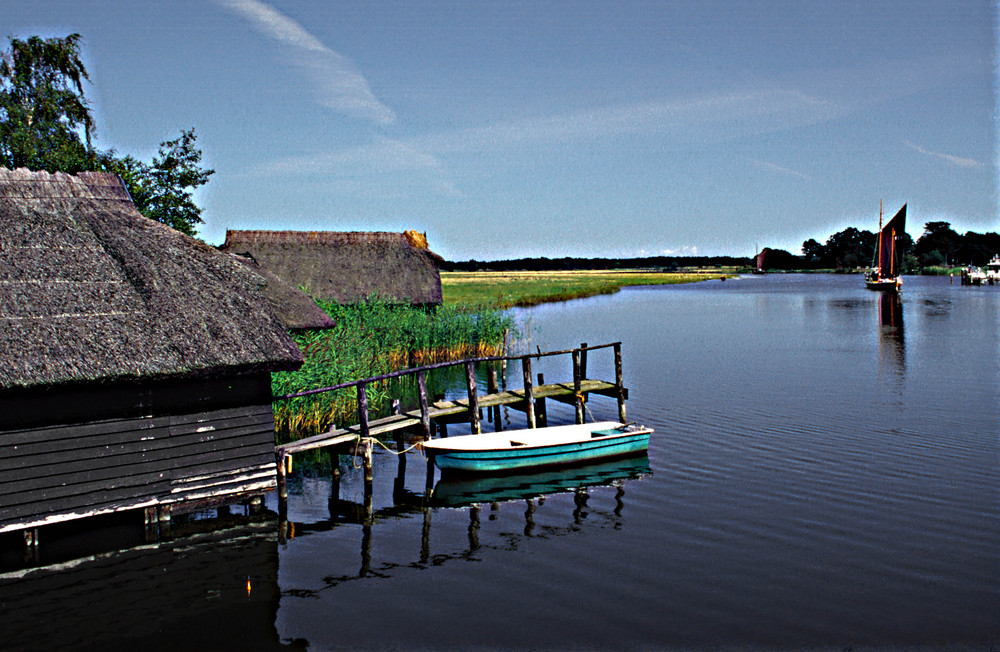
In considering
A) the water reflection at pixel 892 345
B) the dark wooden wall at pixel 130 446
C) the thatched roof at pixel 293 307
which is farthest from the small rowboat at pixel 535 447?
the water reflection at pixel 892 345

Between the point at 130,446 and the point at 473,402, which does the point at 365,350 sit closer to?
the point at 473,402

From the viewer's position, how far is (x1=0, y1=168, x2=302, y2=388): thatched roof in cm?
1188

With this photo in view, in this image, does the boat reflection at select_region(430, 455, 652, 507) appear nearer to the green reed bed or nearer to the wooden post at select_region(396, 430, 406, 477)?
the wooden post at select_region(396, 430, 406, 477)

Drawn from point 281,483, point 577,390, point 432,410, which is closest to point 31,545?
point 281,483

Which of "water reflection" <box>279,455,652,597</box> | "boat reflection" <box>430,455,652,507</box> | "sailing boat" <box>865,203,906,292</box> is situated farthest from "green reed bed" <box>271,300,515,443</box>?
"sailing boat" <box>865,203,906,292</box>

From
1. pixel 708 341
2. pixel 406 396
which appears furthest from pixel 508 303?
pixel 406 396

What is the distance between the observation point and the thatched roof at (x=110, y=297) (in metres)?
11.9

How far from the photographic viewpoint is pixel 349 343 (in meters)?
24.1

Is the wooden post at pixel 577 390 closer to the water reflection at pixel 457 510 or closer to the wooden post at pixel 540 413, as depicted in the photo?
the wooden post at pixel 540 413

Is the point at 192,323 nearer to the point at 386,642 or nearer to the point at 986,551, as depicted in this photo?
the point at 386,642

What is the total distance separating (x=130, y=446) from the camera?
1266 cm

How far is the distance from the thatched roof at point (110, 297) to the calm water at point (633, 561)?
10.5 feet

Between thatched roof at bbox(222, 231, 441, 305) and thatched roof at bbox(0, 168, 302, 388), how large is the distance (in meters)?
20.8

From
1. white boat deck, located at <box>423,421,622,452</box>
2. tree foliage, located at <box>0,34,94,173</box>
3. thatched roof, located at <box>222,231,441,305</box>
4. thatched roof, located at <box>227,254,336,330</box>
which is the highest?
tree foliage, located at <box>0,34,94,173</box>
